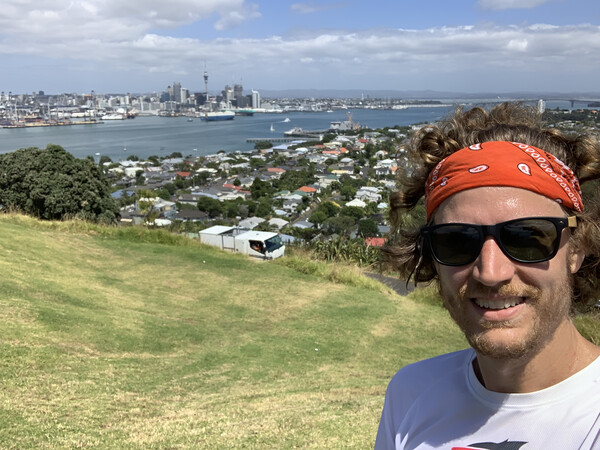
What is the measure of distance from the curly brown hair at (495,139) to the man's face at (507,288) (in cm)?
11

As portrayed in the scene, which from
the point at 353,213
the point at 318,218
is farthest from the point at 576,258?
the point at 353,213

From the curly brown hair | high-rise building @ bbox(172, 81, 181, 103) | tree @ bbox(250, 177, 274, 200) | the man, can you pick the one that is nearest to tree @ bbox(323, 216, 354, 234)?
tree @ bbox(250, 177, 274, 200)

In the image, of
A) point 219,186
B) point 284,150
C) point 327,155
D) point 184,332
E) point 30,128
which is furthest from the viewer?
point 30,128

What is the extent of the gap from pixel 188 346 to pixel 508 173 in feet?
12.3

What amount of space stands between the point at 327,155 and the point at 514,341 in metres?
59.1

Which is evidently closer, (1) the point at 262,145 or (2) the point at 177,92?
(1) the point at 262,145

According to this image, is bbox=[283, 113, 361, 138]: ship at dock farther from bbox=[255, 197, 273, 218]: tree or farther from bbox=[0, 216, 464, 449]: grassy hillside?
bbox=[0, 216, 464, 449]: grassy hillside

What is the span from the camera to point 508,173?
74 centimetres

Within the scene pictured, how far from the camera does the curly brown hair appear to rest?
860 millimetres

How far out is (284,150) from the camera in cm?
6378

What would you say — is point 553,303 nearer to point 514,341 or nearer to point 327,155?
point 514,341

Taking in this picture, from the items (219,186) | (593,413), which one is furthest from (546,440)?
(219,186)

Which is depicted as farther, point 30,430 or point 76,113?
point 76,113

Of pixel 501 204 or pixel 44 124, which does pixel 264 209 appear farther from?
pixel 44 124
